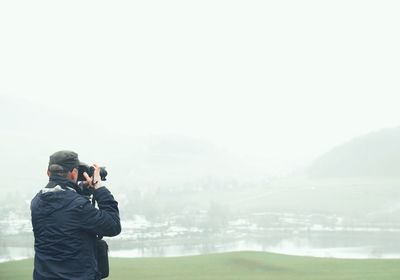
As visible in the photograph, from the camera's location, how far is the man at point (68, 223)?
300cm

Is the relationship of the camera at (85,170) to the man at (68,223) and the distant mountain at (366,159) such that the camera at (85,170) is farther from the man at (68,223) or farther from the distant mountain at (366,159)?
the distant mountain at (366,159)

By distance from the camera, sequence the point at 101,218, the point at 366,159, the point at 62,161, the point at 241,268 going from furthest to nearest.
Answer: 1. the point at 366,159
2. the point at 241,268
3. the point at 62,161
4. the point at 101,218

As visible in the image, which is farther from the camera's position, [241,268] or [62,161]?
[241,268]

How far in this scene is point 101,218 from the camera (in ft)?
9.73

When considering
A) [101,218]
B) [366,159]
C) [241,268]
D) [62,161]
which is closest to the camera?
[101,218]

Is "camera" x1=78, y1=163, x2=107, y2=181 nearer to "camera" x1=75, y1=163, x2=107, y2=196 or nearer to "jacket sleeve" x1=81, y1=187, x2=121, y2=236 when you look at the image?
"camera" x1=75, y1=163, x2=107, y2=196

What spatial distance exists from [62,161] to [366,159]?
60.0m

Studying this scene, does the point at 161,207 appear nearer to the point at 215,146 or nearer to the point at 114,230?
the point at 114,230

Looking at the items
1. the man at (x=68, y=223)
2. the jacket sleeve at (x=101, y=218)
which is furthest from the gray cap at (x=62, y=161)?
the jacket sleeve at (x=101, y=218)

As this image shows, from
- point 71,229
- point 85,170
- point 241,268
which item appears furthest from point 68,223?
point 241,268

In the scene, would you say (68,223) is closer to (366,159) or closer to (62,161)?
(62,161)

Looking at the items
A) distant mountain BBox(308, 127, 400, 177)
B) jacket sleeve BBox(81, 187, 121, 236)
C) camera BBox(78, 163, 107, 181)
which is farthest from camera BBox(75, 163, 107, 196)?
distant mountain BBox(308, 127, 400, 177)

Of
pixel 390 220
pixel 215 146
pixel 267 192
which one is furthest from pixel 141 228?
pixel 215 146

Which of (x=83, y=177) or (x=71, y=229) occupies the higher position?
(x=83, y=177)
